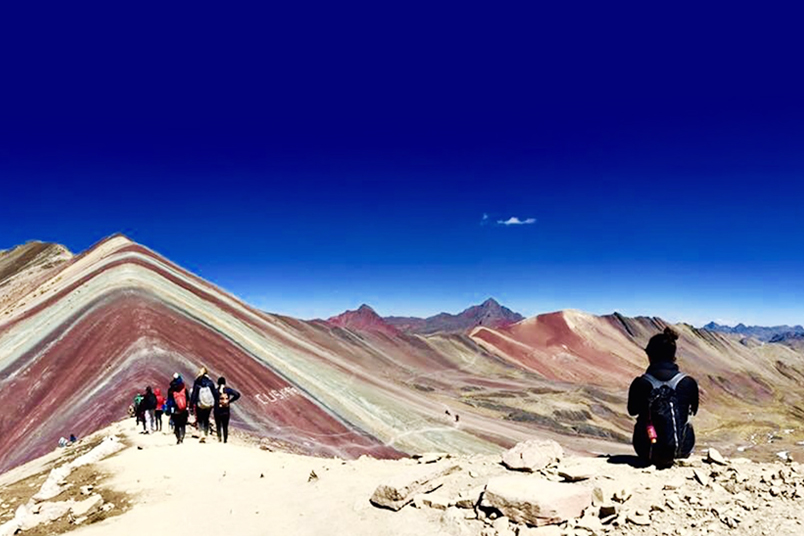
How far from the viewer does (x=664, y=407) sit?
24.1 ft

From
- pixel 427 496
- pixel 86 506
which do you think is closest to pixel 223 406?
pixel 86 506

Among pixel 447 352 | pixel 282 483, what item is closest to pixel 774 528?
pixel 282 483

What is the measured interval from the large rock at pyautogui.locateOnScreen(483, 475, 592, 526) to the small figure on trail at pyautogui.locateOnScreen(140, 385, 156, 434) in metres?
13.1

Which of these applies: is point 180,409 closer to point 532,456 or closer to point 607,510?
point 532,456

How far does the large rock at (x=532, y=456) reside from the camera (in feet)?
26.7

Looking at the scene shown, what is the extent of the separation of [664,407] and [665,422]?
0.21 meters

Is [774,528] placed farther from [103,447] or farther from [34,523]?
[103,447]

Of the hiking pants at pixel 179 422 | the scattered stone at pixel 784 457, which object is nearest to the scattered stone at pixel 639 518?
the scattered stone at pixel 784 457

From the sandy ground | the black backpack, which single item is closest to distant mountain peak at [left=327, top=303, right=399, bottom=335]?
the sandy ground

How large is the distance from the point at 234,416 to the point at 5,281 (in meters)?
73.9

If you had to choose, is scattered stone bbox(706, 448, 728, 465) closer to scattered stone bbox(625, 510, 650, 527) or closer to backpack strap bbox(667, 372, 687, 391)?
backpack strap bbox(667, 372, 687, 391)

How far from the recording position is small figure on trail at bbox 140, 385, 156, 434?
16156 mm

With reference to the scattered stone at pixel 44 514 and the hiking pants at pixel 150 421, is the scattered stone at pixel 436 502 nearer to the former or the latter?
the scattered stone at pixel 44 514

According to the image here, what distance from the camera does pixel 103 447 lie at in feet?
45.4
